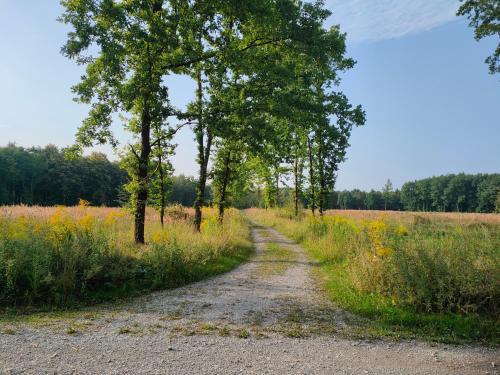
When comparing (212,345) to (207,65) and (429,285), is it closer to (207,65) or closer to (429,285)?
(429,285)

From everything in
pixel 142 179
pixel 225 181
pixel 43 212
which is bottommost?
pixel 43 212

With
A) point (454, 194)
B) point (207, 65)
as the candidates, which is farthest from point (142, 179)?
point (454, 194)

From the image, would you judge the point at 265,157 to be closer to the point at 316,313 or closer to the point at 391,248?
the point at 391,248

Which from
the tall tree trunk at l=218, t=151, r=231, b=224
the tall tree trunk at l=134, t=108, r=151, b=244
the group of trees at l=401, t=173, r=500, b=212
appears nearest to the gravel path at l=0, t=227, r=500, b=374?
the tall tree trunk at l=134, t=108, r=151, b=244

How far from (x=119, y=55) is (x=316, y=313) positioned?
831 cm

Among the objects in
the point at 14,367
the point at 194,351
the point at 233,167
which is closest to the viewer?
the point at 14,367

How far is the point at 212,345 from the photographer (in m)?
5.22

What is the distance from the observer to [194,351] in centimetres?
495

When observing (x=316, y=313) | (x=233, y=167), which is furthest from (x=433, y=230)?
(x=233, y=167)

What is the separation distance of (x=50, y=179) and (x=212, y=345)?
7455cm

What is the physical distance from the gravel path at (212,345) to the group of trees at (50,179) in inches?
2366

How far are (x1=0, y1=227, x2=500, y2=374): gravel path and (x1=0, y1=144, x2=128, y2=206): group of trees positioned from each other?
60087 mm

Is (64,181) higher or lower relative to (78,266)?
higher

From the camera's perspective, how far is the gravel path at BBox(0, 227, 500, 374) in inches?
176
